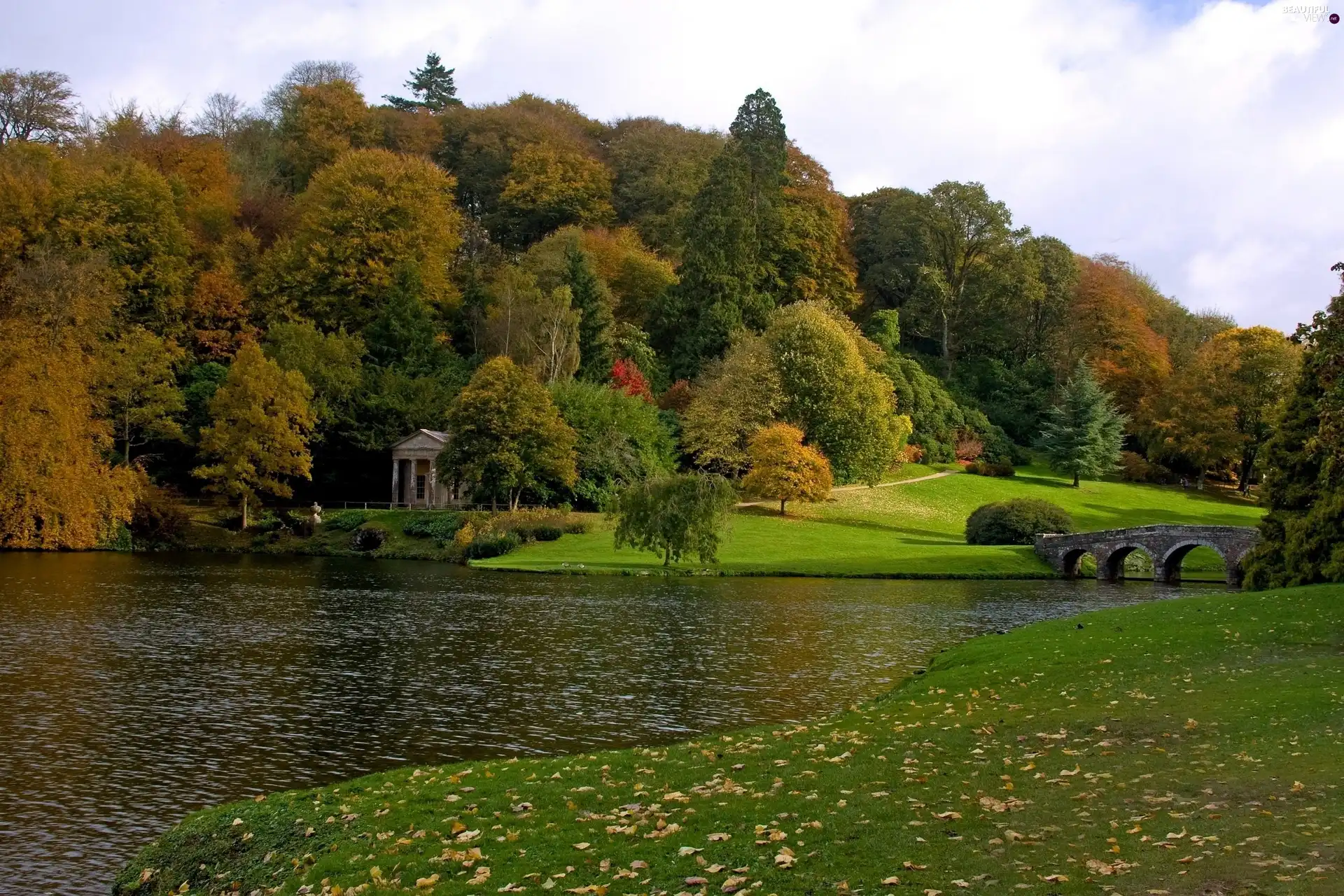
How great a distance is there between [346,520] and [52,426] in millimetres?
17216

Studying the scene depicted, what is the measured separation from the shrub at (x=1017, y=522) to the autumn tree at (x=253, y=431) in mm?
41149

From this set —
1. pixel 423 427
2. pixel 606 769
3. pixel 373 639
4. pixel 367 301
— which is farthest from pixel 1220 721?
pixel 367 301

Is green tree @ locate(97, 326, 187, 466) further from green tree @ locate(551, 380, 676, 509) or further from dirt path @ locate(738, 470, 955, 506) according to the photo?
dirt path @ locate(738, 470, 955, 506)

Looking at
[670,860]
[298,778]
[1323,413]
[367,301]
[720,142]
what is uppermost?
[720,142]

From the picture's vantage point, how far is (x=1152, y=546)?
56.7 metres

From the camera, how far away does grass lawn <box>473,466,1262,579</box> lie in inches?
2211

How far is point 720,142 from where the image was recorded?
115m

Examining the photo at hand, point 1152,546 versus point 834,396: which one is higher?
point 834,396

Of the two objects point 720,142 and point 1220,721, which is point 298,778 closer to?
point 1220,721

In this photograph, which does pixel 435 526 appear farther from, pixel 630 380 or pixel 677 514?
pixel 630 380

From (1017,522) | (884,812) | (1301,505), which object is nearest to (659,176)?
(1017,522)

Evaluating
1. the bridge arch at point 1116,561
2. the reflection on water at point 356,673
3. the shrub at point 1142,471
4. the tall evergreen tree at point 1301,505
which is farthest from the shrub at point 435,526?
the shrub at point 1142,471

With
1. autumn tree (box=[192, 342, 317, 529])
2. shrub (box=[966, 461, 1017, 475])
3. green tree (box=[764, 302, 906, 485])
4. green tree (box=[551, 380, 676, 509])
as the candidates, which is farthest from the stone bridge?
autumn tree (box=[192, 342, 317, 529])

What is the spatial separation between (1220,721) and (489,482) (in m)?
55.6
